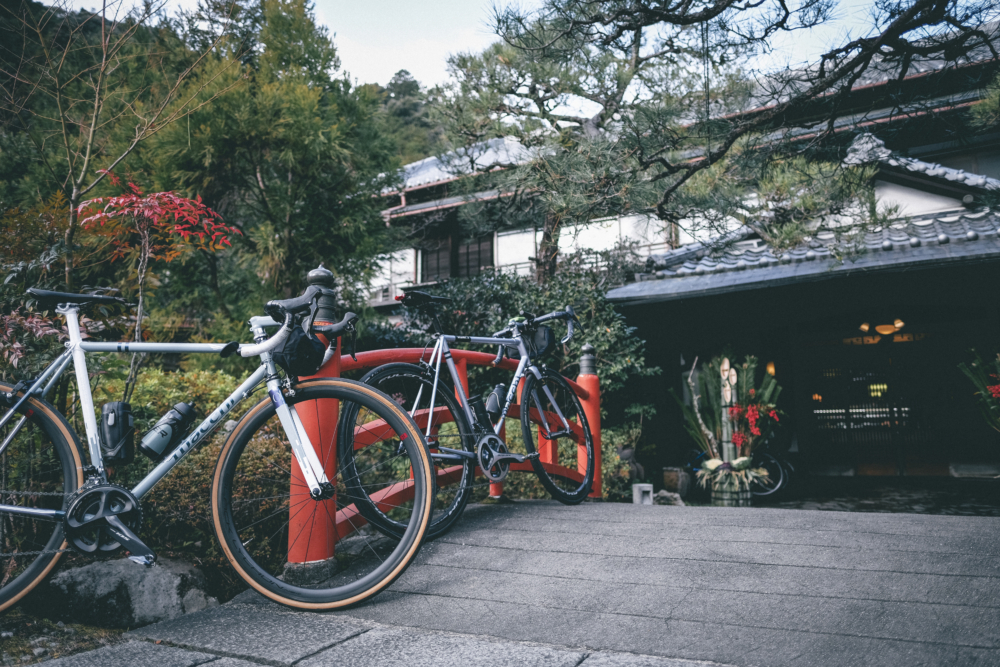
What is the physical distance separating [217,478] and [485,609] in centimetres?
96

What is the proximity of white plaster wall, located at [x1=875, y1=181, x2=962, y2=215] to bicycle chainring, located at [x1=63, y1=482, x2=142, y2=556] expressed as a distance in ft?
29.6

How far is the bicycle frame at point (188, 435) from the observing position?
1.83 metres

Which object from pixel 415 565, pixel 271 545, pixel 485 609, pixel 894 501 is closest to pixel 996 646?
pixel 485 609

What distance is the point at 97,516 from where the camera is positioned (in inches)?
69.4

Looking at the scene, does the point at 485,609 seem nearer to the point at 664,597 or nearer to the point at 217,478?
the point at 664,597

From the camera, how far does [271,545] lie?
2.86 metres

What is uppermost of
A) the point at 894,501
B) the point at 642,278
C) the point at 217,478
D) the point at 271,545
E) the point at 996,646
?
the point at 642,278

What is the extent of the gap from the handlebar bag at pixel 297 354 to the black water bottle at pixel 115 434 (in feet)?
1.86

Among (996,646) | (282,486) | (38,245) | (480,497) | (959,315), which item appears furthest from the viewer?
(959,315)

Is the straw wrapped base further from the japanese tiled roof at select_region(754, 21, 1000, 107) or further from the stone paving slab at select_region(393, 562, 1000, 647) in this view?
the stone paving slab at select_region(393, 562, 1000, 647)

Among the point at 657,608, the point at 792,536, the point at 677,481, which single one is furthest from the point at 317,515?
the point at 677,481

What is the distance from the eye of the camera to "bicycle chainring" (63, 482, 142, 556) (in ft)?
5.77

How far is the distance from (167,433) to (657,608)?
168cm

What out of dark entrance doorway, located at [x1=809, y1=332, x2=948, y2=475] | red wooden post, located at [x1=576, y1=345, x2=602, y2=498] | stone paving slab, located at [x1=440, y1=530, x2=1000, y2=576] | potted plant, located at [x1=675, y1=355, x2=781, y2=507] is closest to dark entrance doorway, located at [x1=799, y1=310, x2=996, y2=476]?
dark entrance doorway, located at [x1=809, y1=332, x2=948, y2=475]
